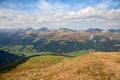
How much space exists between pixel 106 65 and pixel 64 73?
43.3ft

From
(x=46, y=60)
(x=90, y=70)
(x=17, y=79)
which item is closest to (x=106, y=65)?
(x=90, y=70)

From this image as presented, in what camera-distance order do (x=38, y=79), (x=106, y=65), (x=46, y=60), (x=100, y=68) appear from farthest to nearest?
1. (x=46, y=60)
2. (x=106, y=65)
3. (x=100, y=68)
4. (x=38, y=79)

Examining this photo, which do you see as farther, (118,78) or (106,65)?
(106,65)

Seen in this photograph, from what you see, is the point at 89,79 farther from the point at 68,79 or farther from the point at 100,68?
the point at 100,68

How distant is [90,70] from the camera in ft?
155

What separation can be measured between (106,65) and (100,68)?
4058mm

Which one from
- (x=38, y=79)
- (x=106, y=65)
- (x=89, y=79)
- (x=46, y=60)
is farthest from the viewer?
(x=46, y=60)

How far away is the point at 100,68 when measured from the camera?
1923 inches

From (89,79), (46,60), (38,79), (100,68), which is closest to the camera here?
(89,79)

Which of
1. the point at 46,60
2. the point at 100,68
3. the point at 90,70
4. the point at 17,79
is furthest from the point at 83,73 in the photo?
the point at 46,60

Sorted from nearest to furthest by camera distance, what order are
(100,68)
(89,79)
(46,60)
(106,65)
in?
(89,79) < (100,68) < (106,65) < (46,60)

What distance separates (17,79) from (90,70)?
19348 mm

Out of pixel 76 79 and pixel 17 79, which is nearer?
pixel 76 79

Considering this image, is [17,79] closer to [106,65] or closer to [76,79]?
[76,79]
